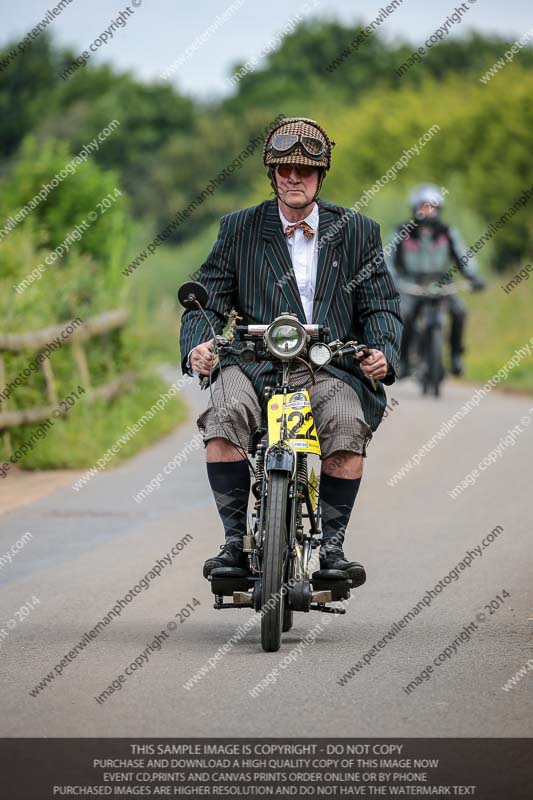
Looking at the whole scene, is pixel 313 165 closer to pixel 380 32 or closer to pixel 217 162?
pixel 217 162

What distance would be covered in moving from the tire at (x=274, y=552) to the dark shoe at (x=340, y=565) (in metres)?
0.54

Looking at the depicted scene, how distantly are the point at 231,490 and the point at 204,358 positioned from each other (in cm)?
57

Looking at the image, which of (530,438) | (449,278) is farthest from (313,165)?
(449,278)

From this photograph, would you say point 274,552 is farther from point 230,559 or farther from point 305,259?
point 305,259

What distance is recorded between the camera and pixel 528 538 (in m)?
9.99

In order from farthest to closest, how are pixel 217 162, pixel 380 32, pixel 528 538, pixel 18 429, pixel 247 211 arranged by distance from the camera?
pixel 380 32
pixel 217 162
pixel 18 429
pixel 528 538
pixel 247 211

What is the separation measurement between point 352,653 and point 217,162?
2748 inches

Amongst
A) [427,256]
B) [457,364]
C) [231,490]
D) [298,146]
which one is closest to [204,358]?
[231,490]

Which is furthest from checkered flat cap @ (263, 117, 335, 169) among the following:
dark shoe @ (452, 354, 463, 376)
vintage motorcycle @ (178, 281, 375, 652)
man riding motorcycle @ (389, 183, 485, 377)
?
dark shoe @ (452, 354, 463, 376)

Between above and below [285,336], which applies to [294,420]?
below

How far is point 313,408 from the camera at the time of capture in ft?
22.6

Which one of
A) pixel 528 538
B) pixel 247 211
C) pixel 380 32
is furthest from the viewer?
pixel 380 32

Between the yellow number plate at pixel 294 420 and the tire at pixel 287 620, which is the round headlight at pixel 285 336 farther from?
the tire at pixel 287 620

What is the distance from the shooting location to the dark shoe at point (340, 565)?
275 inches
